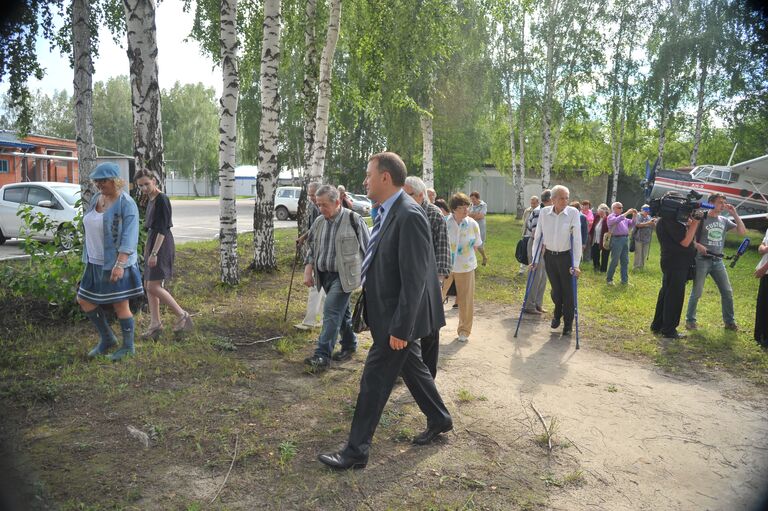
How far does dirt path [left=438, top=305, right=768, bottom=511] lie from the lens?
3346 mm

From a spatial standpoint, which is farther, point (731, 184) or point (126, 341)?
point (731, 184)

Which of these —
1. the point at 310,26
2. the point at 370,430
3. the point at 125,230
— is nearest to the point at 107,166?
the point at 125,230

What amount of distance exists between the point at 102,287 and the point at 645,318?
309 inches

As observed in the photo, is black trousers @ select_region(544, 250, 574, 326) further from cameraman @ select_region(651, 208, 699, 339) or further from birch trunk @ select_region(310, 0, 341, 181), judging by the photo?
birch trunk @ select_region(310, 0, 341, 181)

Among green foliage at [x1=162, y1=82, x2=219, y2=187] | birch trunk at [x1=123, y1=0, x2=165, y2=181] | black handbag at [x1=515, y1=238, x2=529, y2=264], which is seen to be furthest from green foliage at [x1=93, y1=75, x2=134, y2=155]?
black handbag at [x1=515, y1=238, x2=529, y2=264]

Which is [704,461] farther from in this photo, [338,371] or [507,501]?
[338,371]

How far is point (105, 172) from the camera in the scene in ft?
16.5

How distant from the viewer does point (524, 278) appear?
39.8 ft

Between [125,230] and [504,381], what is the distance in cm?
409

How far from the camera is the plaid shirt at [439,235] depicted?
543cm

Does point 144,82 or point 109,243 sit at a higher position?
point 144,82

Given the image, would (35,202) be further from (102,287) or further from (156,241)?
(102,287)

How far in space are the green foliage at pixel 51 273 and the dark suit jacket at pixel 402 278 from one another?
455 cm

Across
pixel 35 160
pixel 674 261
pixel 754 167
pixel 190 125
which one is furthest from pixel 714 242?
pixel 190 125
